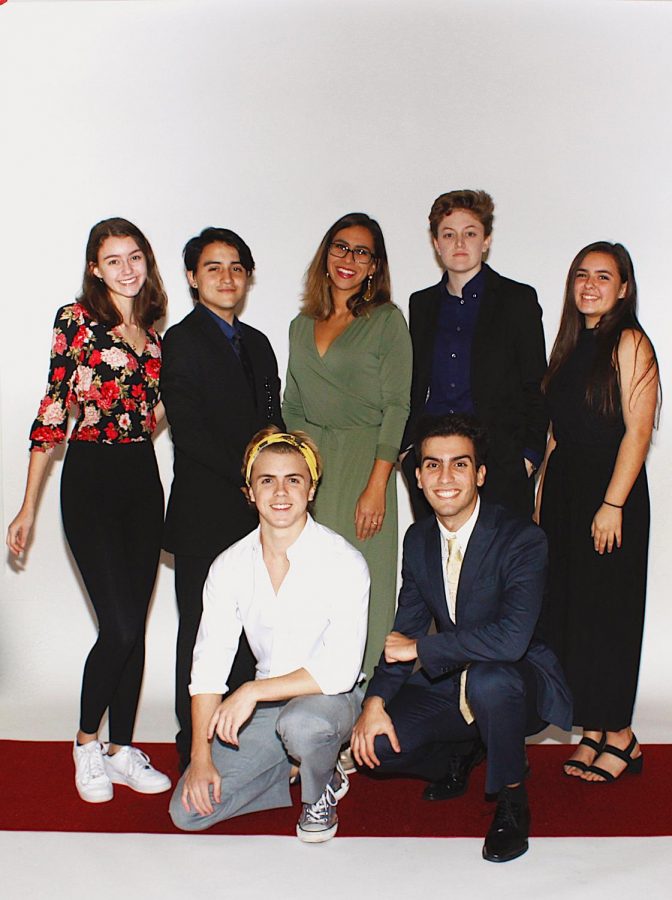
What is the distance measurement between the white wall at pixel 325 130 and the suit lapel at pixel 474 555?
1.46m

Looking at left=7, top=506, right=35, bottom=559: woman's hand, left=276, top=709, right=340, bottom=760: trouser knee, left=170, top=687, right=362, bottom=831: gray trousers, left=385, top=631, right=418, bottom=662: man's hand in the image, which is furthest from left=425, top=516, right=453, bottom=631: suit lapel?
left=7, top=506, right=35, bottom=559: woman's hand

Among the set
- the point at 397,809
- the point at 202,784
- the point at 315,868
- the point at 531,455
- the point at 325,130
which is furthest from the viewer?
the point at 325,130

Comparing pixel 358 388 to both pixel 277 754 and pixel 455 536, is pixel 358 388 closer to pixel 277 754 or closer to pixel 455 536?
pixel 455 536

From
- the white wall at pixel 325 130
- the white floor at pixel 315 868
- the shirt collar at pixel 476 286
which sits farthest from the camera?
the white wall at pixel 325 130

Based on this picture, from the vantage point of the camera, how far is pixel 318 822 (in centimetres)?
284

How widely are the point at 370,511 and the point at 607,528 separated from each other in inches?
27.9

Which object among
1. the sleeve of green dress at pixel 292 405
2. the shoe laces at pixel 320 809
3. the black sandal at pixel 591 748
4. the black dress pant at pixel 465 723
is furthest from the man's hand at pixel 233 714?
the black sandal at pixel 591 748

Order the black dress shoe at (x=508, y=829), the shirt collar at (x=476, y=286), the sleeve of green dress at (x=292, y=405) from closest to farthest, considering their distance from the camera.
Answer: the black dress shoe at (x=508, y=829) < the shirt collar at (x=476, y=286) < the sleeve of green dress at (x=292, y=405)

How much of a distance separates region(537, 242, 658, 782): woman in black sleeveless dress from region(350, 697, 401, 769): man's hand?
2.01 ft

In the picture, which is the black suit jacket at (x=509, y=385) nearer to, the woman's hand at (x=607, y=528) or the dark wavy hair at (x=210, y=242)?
the woman's hand at (x=607, y=528)

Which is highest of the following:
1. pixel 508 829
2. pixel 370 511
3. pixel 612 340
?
pixel 612 340

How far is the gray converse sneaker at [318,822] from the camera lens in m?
2.83

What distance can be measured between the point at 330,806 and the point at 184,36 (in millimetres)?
2866

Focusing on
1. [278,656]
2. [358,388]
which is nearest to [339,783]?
[278,656]
